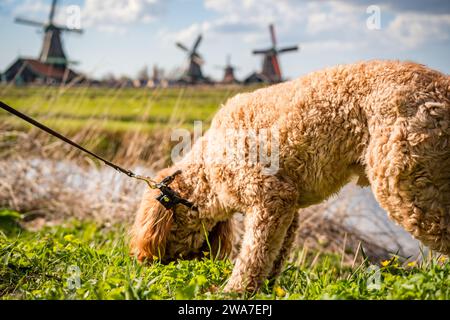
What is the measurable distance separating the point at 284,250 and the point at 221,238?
24.5 inches

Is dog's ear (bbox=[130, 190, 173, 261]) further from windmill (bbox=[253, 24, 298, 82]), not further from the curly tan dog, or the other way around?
windmill (bbox=[253, 24, 298, 82])

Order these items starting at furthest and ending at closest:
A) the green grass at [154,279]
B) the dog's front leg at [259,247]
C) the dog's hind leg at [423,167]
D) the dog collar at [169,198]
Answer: the dog collar at [169,198] → the dog's front leg at [259,247] → the dog's hind leg at [423,167] → the green grass at [154,279]

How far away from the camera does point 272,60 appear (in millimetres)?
38688

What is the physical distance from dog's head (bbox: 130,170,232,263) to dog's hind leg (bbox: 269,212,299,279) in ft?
1.68

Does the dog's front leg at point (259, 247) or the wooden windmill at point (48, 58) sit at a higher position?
the wooden windmill at point (48, 58)

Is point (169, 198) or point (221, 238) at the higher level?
point (169, 198)

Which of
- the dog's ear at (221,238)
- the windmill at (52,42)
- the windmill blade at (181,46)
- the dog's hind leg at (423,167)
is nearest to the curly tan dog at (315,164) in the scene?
the dog's hind leg at (423,167)

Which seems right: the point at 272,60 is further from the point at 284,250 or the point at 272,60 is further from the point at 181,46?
the point at 284,250

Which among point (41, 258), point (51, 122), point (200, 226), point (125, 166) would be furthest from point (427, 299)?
point (51, 122)

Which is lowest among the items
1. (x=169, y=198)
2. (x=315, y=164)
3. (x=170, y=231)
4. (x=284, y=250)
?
(x=284, y=250)

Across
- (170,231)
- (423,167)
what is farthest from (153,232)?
(423,167)

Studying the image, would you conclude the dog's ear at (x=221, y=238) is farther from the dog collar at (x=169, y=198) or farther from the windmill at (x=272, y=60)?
the windmill at (x=272, y=60)

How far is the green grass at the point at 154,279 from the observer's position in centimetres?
306

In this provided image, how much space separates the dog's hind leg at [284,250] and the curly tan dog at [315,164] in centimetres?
1
